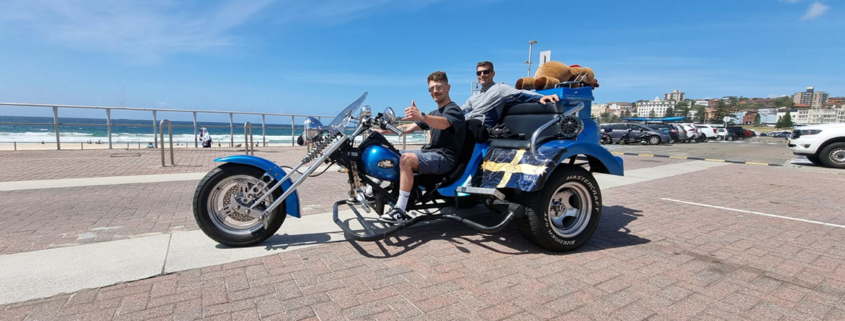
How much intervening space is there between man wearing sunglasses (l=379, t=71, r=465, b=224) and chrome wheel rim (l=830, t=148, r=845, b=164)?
12.9 meters

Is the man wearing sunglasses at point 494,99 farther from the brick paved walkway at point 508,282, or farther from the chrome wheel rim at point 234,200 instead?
the chrome wheel rim at point 234,200

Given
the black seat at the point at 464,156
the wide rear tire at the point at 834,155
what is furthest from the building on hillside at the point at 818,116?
the black seat at the point at 464,156

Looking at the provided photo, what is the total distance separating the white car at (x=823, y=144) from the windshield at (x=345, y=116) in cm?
1363

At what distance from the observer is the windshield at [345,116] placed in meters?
3.45

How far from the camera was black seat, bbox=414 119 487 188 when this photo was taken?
3736 millimetres

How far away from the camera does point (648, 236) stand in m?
3.98

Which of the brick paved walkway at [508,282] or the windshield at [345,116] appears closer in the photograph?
the brick paved walkway at [508,282]

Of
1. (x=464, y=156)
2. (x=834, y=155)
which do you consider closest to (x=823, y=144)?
(x=834, y=155)

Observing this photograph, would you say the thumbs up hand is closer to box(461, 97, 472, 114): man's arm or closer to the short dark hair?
the short dark hair

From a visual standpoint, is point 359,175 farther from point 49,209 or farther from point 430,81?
point 49,209

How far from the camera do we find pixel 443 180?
12.4ft

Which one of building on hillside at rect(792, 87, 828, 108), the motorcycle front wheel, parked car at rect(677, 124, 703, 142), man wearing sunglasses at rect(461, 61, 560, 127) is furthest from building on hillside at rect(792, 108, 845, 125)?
the motorcycle front wheel

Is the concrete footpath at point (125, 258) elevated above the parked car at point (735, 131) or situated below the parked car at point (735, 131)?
below

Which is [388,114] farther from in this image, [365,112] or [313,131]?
[313,131]
